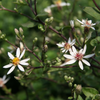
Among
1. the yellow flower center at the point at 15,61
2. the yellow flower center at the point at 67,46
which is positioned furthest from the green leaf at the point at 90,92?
the yellow flower center at the point at 15,61

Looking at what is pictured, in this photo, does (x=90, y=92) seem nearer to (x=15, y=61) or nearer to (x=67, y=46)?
(x=67, y=46)

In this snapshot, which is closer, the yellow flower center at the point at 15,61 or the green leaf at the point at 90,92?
the green leaf at the point at 90,92

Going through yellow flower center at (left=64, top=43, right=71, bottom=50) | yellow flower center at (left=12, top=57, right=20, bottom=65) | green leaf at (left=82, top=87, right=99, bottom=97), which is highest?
yellow flower center at (left=64, top=43, right=71, bottom=50)

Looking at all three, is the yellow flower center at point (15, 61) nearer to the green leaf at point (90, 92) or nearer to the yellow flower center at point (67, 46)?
the yellow flower center at point (67, 46)

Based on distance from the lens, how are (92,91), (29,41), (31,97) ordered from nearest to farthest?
(92,91) < (31,97) < (29,41)

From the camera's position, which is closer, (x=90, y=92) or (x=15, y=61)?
(x=90, y=92)

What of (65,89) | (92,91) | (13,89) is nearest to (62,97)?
(65,89)

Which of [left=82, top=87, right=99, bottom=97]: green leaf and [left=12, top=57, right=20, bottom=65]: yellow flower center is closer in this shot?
[left=82, top=87, right=99, bottom=97]: green leaf

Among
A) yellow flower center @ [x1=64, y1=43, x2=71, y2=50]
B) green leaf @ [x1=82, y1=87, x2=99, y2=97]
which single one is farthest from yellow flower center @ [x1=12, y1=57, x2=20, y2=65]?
green leaf @ [x1=82, y1=87, x2=99, y2=97]

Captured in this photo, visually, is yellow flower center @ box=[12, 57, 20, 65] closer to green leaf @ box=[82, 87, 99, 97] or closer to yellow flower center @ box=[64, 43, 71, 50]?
yellow flower center @ box=[64, 43, 71, 50]

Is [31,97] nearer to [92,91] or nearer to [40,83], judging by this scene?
[40,83]

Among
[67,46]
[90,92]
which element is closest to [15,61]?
[67,46]
